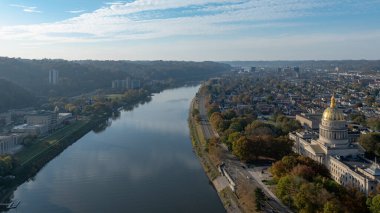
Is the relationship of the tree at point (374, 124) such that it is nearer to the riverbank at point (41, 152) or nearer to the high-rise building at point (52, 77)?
the riverbank at point (41, 152)

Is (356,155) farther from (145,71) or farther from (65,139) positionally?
(145,71)

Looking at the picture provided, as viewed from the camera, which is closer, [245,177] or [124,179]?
[245,177]

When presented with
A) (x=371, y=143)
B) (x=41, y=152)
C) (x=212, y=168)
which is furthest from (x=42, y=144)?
(x=371, y=143)

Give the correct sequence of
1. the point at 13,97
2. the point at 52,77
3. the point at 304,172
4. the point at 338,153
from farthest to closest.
→ the point at 52,77
the point at 13,97
the point at 338,153
the point at 304,172

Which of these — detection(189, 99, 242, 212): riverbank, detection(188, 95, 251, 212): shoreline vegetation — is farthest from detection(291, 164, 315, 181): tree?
detection(189, 99, 242, 212): riverbank

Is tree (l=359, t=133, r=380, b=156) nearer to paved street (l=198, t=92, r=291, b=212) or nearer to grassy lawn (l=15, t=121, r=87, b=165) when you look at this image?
paved street (l=198, t=92, r=291, b=212)

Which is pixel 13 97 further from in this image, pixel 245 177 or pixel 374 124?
pixel 374 124

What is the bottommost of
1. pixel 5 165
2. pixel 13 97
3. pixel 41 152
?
pixel 41 152
